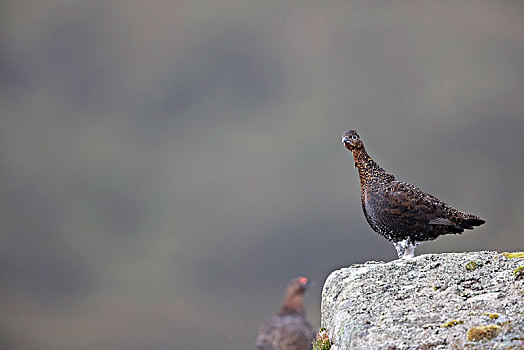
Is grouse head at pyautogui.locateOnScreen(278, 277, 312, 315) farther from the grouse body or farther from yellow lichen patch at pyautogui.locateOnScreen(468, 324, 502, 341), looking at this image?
yellow lichen patch at pyautogui.locateOnScreen(468, 324, 502, 341)

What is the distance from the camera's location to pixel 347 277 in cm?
571

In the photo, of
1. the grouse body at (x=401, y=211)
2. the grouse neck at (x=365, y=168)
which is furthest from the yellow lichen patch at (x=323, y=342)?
the grouse neck at (x=365, y=168)

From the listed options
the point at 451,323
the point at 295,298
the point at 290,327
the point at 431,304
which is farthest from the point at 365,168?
the point at 295,298

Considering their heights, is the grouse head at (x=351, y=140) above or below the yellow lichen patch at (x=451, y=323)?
above

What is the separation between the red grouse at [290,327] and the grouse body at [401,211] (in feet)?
9.32

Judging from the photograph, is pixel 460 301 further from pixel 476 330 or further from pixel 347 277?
pixel 347 277

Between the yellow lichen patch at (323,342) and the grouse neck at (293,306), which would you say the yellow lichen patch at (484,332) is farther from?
the grouse neck at (293,306)

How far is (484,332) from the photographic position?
13.0 ft

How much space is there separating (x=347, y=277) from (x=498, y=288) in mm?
1522

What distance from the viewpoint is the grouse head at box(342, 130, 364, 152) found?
6.54 m

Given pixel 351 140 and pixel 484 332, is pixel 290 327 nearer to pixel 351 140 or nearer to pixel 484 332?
pixel 351 140

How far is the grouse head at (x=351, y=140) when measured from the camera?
654 cm

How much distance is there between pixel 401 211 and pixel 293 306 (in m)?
3.95

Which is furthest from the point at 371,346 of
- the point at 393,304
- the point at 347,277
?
the point at 347,277
